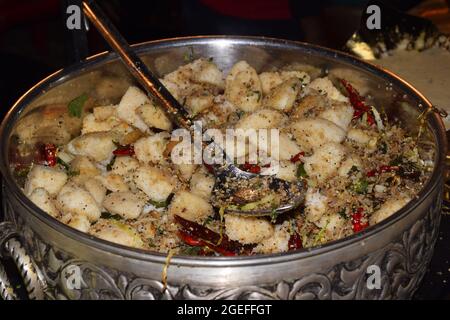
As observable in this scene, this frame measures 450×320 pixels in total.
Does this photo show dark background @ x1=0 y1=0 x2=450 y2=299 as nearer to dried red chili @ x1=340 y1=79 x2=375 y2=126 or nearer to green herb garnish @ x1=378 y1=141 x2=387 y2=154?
dried red chili @ x1=340 y1=79 x2=375 y2=126

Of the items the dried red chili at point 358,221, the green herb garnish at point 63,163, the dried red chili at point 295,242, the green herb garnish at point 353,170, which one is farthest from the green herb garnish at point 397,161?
the green herb garnish at point 63,163

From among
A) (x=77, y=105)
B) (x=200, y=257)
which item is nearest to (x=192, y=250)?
(x=200, y=257)

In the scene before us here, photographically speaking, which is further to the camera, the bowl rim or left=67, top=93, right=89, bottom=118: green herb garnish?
left=67, top=93, right=89, bottom=118: green herb garnish

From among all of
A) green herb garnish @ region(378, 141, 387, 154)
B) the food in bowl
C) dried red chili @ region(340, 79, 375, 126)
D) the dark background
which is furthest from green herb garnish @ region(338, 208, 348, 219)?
the dark background

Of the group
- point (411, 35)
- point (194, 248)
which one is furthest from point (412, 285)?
point (411, 35)

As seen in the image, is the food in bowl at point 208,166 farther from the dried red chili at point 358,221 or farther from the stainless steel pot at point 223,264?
the stainless steel pot at point 223,264

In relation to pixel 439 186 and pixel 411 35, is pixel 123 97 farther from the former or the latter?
pixel 411 35
